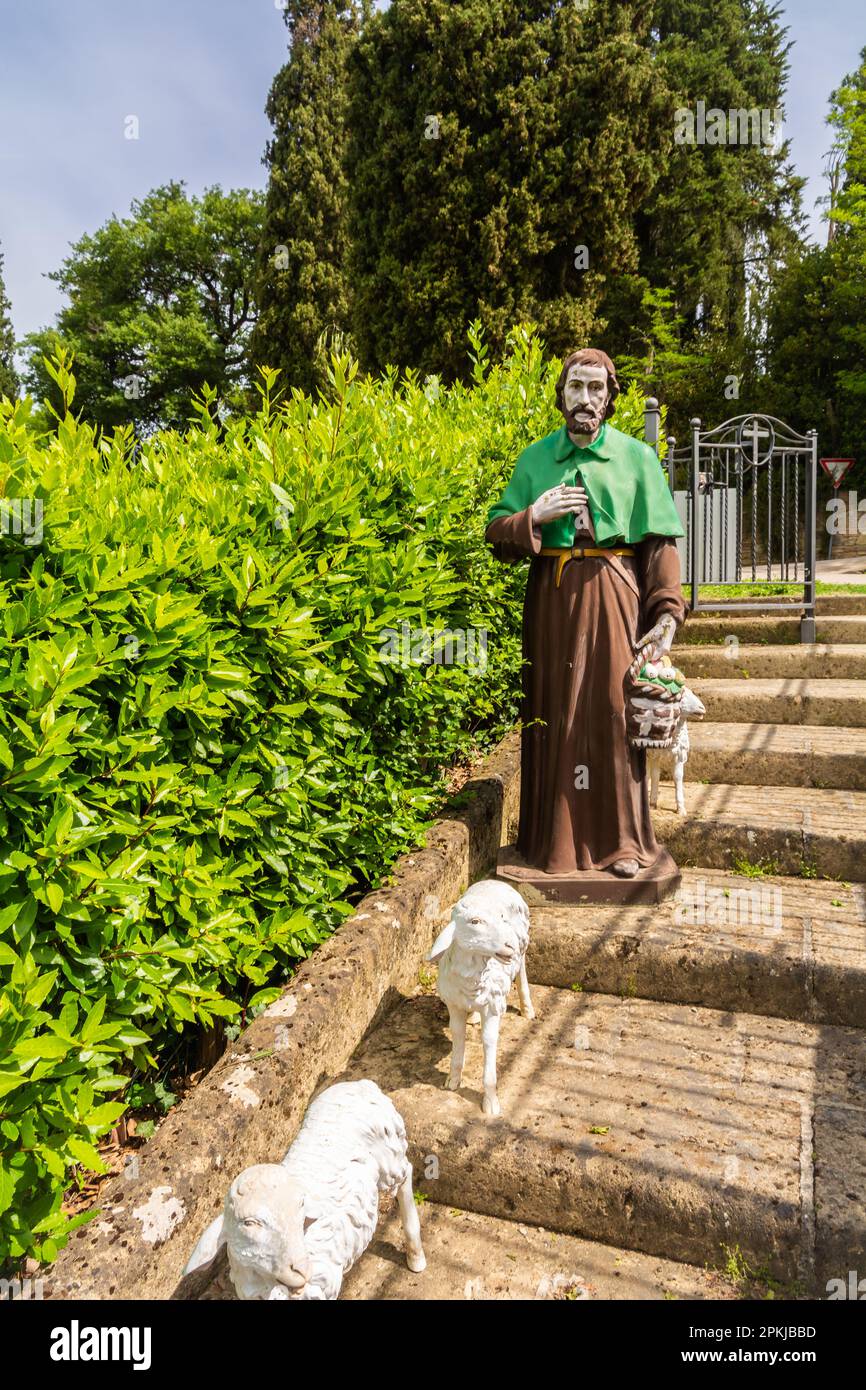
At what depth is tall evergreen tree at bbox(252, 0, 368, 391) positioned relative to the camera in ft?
74.7

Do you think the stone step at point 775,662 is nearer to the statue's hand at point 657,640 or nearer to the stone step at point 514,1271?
the statue's hand at point 657,640

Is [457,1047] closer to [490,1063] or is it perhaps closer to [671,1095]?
[490,1063]

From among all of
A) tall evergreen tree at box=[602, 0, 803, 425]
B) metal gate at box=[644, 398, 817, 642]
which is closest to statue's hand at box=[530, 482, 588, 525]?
metal gate at box=[644, 398, 817, 642]

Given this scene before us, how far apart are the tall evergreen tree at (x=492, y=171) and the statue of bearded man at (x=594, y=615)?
1241cm

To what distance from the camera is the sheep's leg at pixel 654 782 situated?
4.75 meters

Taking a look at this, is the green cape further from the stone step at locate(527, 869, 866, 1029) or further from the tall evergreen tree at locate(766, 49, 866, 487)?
the tall evergreen tree at locate(766, 49, 866, 487)

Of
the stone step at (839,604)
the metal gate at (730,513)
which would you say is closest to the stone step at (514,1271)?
the metal gate at (730,513)

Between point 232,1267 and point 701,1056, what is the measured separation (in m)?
1.78

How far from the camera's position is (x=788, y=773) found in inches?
205

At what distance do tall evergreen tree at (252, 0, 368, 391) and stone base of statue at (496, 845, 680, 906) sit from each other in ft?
68.2

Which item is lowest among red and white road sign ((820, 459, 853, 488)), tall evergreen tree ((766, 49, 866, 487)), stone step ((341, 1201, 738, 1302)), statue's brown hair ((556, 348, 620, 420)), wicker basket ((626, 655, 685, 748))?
stone step ((341, 1201, 738, 1302))

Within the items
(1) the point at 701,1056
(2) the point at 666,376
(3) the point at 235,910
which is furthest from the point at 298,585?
(2) the point at 666,376

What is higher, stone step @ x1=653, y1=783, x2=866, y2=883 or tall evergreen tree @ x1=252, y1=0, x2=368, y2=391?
tall evergreen tree @ x1=252, y1=0, x2=368, y2=391

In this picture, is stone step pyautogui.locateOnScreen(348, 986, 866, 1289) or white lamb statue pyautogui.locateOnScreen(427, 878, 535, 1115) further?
white lamb statue pyautogui.locateOnScreen(427, 878, 535, 1115)
